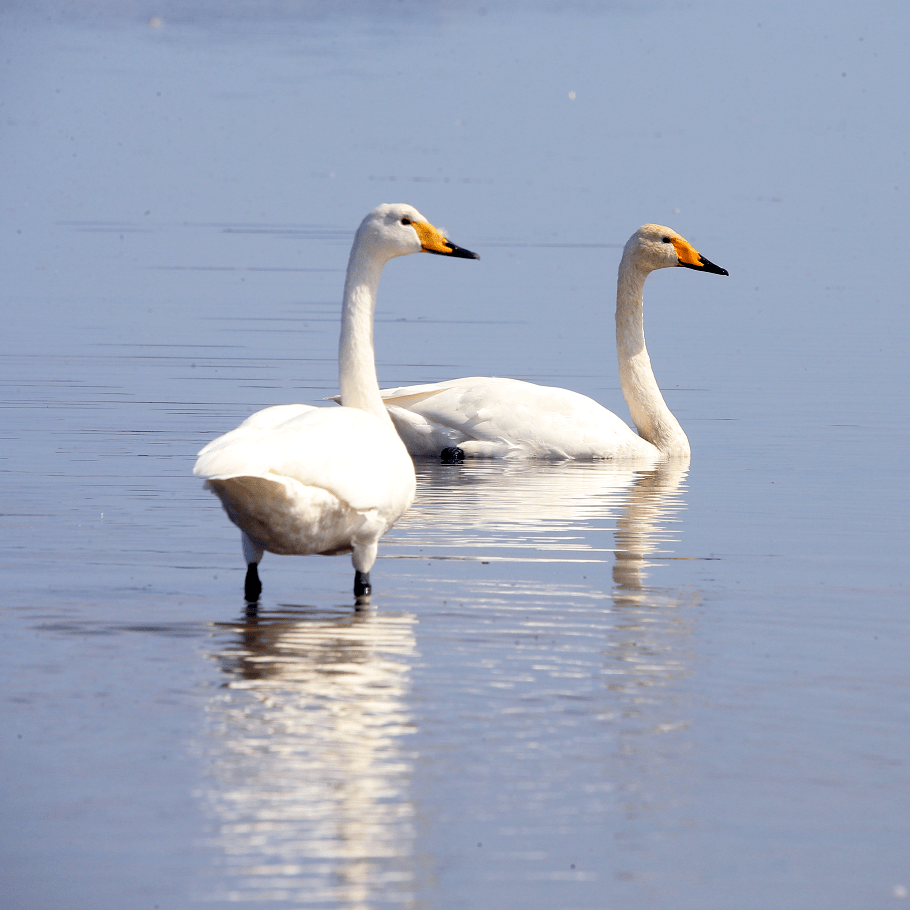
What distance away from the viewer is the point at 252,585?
7.64 metres

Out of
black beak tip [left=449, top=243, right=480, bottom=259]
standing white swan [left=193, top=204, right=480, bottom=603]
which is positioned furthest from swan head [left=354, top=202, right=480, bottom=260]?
standing white swan [left=193, top=204, right=480, bottom=603]

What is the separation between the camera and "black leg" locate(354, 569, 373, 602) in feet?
25.0

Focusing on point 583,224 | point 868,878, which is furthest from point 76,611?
point 583,224

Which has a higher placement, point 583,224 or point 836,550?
point 583,224

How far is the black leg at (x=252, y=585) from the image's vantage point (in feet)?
25.1

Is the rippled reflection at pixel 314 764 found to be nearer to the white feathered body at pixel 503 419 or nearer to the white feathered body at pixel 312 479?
the white feathered body at pixel 312 479

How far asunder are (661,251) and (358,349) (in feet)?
21.1

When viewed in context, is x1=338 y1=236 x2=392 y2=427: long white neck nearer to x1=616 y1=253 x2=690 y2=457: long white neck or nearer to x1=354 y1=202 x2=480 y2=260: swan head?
x1=354 y1=202 x2=480 y2=260: swan head

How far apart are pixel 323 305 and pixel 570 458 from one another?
27.8ft

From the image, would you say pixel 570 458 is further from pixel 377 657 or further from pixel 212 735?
pixel 212 735

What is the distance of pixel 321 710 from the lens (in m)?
5.94

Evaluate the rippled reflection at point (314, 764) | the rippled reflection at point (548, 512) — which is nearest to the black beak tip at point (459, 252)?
the rippled reflection at point (548, 512)

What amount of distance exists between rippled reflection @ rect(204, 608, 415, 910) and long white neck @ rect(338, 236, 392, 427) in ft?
4.71

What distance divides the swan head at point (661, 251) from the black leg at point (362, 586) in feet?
23.4
